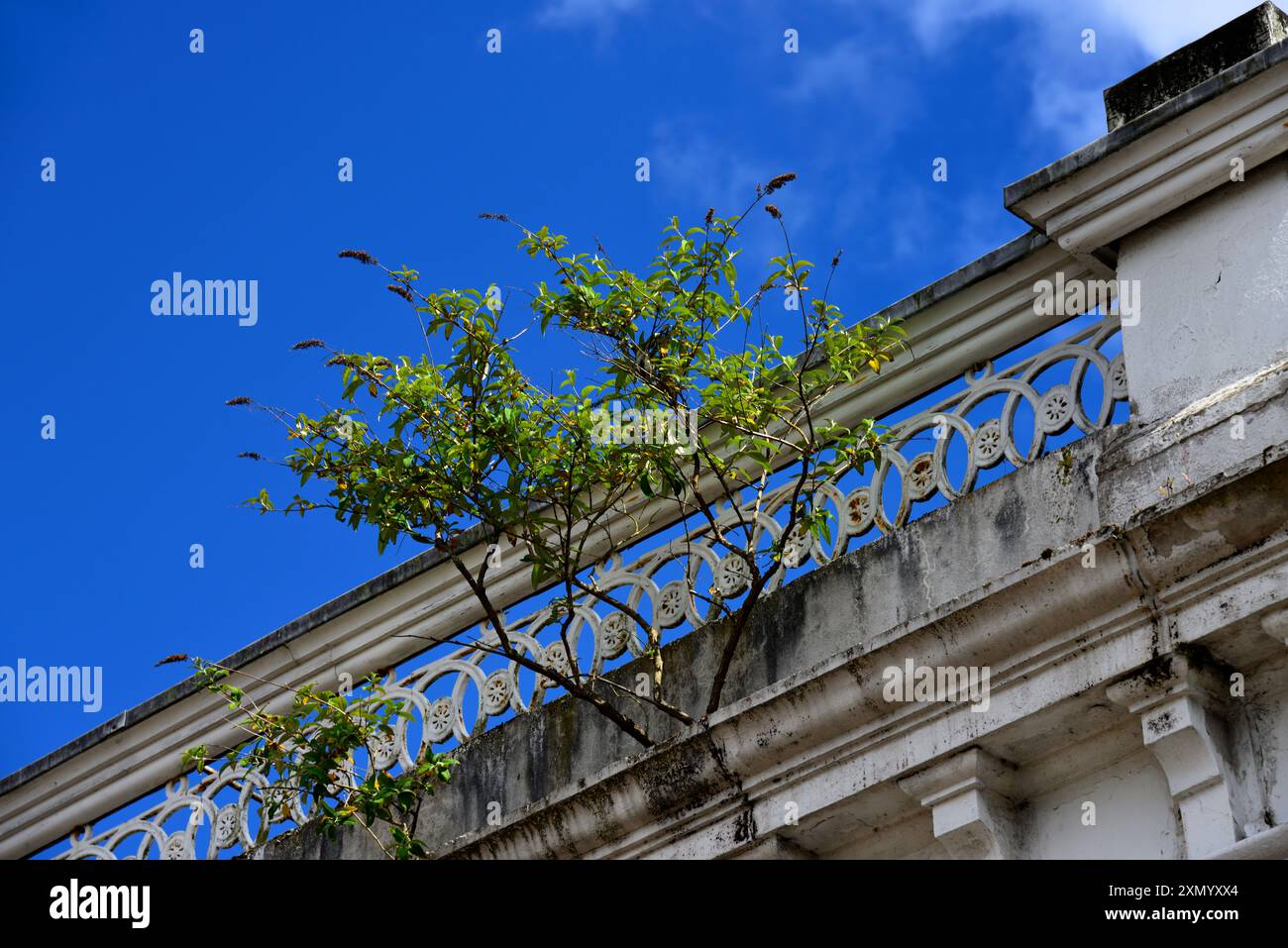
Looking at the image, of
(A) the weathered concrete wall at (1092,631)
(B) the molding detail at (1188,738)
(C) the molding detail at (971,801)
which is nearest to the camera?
(B) the molding detail at (1188,738)

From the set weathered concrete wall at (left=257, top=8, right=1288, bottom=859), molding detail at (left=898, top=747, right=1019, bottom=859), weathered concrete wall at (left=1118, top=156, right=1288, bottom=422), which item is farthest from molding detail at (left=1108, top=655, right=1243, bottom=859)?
weathered concrete wall at (left=1118, top=156, right=1288, bottom=422)

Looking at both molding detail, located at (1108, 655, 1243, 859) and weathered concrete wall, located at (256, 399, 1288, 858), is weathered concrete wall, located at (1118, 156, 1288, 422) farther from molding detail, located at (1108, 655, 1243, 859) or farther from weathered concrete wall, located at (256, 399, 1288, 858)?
molding detail, located at (1108, 655, 1243, 859)

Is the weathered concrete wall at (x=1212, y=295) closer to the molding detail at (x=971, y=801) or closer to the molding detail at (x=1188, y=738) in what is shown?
the molding detail at (x=1188, y=738)

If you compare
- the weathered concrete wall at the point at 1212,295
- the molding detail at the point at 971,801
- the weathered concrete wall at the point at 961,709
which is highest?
the weathered concrete wall at the point at 1212,295

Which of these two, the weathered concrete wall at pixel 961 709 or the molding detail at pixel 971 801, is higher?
the weathered concrete wall at pixel 961 709

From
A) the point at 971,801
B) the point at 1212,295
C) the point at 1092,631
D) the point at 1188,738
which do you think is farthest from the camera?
the point at 1212,295

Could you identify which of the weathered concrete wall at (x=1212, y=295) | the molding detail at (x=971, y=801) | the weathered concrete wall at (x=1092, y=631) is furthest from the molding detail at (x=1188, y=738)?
the weathered concrete wall at (x=1212, y=295)

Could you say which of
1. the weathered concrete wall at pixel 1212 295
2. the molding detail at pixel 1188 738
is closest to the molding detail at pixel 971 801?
the molding detail at pixel 1188 738

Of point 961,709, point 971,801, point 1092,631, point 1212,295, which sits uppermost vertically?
point 1212,295

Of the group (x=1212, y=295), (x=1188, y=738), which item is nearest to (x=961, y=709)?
(x=1188, y=738)

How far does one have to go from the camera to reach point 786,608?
7.84m

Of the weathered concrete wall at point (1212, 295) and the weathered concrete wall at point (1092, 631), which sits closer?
the weathered concrete wall at point (1092, 631)

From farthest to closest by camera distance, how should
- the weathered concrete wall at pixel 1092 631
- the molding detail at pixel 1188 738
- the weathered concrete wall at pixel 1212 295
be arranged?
the weathered concrete wall at pixel 1212 295 → the weathered concrete wall at pixel 1092 631 → the molding detail at pixel 1188 738

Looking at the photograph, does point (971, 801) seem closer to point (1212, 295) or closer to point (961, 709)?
point (961, 709)
